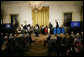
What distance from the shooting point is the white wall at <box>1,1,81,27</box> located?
37.8ft

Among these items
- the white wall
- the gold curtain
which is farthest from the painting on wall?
the gold curtain

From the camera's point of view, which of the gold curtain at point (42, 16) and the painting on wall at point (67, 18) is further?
the gold curtain at point (42, 16)

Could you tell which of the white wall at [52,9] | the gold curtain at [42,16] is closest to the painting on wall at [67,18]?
the white wall at [52,9]

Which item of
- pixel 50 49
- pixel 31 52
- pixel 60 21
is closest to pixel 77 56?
pixel 50 49

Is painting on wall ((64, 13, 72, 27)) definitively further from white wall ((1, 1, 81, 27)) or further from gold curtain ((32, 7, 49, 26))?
gold curtain ((32, 7, 49, 26))

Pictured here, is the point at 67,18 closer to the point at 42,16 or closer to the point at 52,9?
the point at 52,9

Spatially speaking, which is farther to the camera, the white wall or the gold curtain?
the gold curtain

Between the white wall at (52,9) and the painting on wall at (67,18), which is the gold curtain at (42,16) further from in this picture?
the painting on wall at (67,18)

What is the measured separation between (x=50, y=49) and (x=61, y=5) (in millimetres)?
8104

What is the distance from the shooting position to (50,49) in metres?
4.88

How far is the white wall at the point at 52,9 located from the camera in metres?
11.5

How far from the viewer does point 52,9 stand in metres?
12.0

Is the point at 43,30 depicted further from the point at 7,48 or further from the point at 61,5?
the point at 7,48

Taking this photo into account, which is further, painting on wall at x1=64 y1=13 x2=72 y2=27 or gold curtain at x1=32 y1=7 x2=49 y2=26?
gold curtain at x1=32 y1=7 x2=49 y2=26
